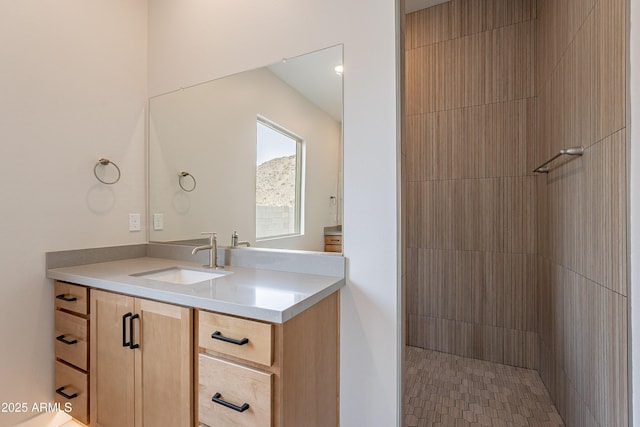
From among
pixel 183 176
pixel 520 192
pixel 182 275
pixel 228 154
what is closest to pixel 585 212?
pixel 520 192

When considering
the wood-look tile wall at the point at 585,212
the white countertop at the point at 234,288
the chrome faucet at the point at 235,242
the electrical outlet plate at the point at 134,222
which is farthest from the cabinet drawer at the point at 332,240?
the electrical outlet plate at the point at 134,222

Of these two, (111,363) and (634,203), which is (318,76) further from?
(111,363)

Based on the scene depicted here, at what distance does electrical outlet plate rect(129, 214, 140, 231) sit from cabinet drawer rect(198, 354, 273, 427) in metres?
1.29

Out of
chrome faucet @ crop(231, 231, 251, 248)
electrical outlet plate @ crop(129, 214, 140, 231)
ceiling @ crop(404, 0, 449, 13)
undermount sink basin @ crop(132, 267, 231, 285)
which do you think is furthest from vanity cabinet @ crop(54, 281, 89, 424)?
ceiling @ crop(404, 0, 449, 13)

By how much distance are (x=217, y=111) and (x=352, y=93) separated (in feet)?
3.03

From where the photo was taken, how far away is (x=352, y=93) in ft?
4.74

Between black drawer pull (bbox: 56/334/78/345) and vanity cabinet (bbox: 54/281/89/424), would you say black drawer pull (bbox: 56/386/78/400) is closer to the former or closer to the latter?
vanity cabinet (bbox: 54/281/89/424)

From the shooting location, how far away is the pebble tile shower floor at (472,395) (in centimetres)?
173

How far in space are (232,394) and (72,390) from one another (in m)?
1.13

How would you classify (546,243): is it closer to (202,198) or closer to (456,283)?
(456,283)

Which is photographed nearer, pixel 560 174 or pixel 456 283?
pixel 560 174

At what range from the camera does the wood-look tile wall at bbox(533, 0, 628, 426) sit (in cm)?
110

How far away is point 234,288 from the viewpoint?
4.21ft

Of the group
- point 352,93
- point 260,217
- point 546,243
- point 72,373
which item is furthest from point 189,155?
point 546,243
